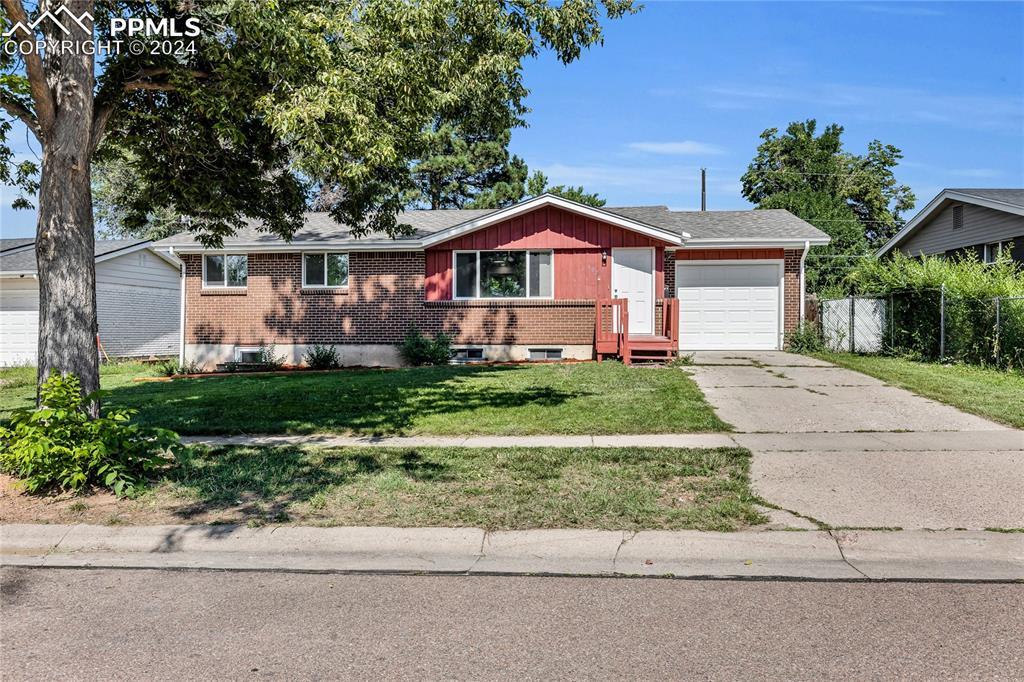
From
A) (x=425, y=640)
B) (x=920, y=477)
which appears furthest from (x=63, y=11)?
(x=920, y=477)

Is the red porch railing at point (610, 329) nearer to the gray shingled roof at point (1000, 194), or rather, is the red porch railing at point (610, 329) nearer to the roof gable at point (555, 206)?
the roof gable at point (555, 206)

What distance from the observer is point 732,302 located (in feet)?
64.1

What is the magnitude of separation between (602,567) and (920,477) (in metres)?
3.57

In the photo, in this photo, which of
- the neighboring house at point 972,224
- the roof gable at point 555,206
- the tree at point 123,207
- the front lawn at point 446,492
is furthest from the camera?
the neighboring house at point 972,224

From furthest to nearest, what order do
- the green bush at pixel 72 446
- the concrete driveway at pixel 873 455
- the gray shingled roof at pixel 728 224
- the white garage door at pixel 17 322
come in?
the white garage door at pixel 17 322
the gray shingled roof at pixel 728 224
the green bush at pixel 72 446
the concrete driveway at pixel 873 455

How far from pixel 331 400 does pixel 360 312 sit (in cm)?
779

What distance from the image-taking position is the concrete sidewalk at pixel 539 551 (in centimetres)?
461

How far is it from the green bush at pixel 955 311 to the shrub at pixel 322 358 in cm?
1348

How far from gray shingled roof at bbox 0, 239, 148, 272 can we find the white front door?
15.3 meters

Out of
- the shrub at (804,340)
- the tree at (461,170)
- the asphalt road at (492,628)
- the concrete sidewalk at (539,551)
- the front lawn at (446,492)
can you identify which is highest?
the tree at (461,170)

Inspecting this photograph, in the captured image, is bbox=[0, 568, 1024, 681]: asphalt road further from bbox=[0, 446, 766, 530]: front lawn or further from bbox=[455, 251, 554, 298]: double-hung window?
bbox=[455, 251, 554, 298]: double-hung window

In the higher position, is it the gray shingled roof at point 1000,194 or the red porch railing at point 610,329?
the gray shingled roof at point 1000,194

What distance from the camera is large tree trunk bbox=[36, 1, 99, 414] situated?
22.4 feet

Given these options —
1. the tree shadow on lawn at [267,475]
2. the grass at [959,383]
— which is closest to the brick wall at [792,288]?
the grass at [959,383]
